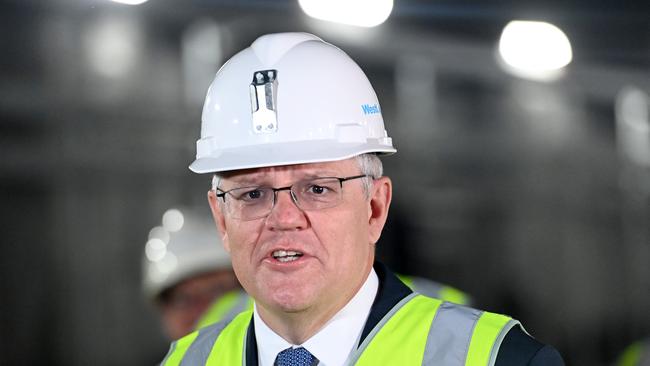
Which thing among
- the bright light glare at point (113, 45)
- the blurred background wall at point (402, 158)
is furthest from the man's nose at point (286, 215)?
the bright light glare at point (113, 45)

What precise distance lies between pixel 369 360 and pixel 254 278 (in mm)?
266

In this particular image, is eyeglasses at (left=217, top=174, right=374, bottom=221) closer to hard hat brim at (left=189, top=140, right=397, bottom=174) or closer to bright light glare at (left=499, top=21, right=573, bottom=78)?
hard hat brim at (left=189, top=140, right=397, bottom=174)

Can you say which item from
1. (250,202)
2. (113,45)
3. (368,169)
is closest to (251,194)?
(250,202)

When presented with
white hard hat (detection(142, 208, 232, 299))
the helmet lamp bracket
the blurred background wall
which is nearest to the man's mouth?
the helmet lamp bracket

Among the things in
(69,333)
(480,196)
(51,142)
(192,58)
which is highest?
(192,58)

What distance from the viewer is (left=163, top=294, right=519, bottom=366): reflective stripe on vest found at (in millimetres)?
1901

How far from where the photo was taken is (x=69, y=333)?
5.29 m

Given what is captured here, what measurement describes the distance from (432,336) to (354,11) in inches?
122

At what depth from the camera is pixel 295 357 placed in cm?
203

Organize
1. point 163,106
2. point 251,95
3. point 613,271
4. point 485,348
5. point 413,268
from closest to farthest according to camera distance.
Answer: point 485,348 → point 251,95 → point 613,271 → point 413,268 → point 163,106

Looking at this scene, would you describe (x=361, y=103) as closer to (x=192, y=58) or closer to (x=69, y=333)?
(x=192, y=58)

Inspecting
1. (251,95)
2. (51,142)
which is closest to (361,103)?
(251,95)

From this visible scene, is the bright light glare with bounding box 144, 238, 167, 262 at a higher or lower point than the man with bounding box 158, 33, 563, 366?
lower

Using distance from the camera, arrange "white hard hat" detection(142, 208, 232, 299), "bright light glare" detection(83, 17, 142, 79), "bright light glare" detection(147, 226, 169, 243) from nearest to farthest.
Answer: "white hard hat" detection(142, 208, 232, 299) < "bright light glare" detection(147, 226, 169, 243) < "bright light glare" detection(83, 17, 142, 79)
